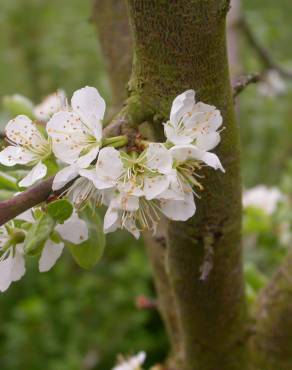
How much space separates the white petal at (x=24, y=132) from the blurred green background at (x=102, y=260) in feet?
1.73

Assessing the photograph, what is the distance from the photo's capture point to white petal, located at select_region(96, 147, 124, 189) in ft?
1.86

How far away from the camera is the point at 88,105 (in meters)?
0.62

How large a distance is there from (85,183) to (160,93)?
0.11 metres

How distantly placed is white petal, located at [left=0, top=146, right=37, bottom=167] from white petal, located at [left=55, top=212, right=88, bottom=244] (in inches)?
3.1

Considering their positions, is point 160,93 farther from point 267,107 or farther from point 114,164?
point 267,107

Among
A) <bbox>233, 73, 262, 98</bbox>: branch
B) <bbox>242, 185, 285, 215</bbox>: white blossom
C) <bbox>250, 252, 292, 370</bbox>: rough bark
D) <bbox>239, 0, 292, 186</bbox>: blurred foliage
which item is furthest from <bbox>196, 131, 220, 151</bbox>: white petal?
<bbox>239, 0, 292, 186</bbox>: blurred foliage

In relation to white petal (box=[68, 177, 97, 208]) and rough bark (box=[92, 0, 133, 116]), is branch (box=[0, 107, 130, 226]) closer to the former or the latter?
white petal (box=[68, 177, 97, 208])

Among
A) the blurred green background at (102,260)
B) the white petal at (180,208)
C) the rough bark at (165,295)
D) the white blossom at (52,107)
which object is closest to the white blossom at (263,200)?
the blurred green background at (102,260)

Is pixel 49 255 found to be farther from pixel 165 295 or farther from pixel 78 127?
pixel 165 295

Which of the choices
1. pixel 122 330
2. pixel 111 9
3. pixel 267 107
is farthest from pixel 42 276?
pixel 111 9

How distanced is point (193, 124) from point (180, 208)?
0.27ft

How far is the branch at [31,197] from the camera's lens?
1.83 ft

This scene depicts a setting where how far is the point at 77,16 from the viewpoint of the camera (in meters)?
2.97

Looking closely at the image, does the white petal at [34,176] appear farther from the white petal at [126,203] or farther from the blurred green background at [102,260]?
the blurred green background at [102,260]
